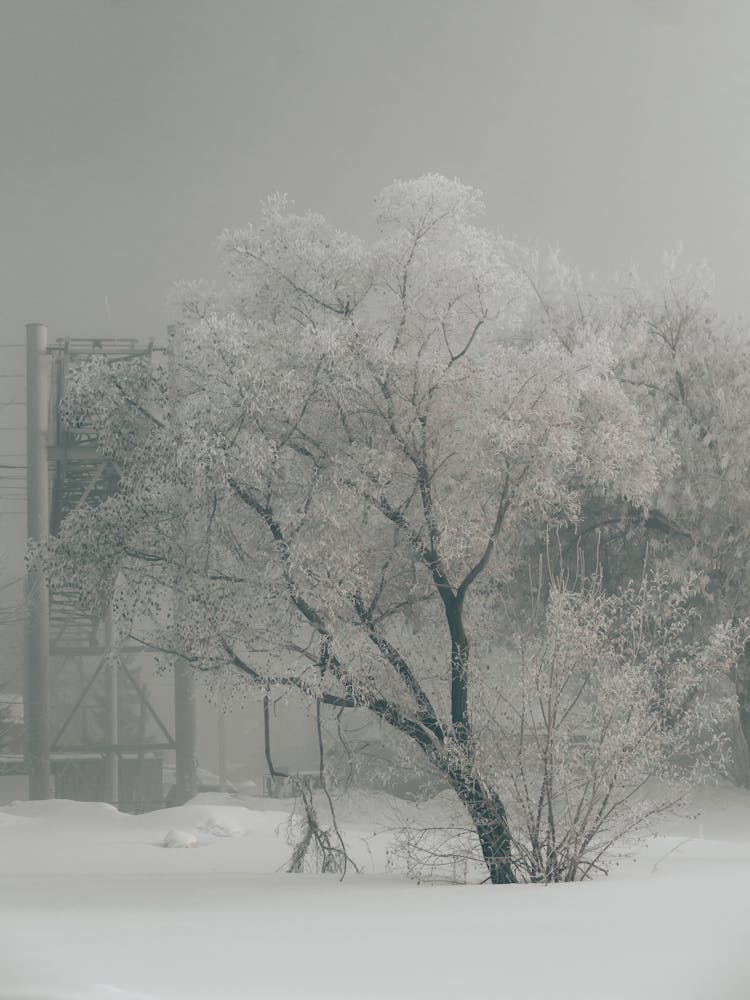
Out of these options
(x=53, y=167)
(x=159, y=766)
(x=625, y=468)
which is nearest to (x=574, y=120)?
(x=53, y=167)

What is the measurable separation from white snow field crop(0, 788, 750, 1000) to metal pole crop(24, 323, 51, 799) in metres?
6.88

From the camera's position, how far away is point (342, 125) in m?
39.2

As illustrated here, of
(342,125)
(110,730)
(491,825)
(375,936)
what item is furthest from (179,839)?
(342,125)

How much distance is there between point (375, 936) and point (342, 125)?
117 feet

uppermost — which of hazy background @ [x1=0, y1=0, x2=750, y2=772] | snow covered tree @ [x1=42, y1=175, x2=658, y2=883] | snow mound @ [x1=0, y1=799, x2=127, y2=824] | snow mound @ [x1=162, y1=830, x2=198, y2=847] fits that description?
hazy background @ [x1=0, y1=0, x2=750, y2=772]

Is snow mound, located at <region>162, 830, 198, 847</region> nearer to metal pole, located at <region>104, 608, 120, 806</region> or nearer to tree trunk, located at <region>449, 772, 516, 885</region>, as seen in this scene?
tree trunk, located at <region>449, 772, 516, 885</region>

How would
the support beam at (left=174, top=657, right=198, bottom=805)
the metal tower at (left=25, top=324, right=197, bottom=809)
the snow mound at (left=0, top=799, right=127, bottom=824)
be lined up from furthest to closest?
the support beam at (left=174, top=657, right=198, bottom=805)
the metal tower at (left=25, top=324, right=197, bottom=809)
the snow mound at (left=0, top=799, right=127, bottom=824)

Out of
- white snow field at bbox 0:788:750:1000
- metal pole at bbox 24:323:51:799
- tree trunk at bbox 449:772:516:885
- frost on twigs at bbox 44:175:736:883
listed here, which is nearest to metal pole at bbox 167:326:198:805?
metal pole at bbox 24:323:51:799

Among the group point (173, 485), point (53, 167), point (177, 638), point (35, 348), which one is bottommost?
point (177, 638)

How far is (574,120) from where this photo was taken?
1555 inches

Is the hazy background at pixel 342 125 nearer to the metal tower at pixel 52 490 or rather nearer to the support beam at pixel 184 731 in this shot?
the metal tower at pixel 52 490

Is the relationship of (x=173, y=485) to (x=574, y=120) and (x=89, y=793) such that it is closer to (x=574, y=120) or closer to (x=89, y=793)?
(x=89, y=793)

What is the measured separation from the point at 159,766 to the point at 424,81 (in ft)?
74.9

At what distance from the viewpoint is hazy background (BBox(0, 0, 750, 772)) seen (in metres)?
36.7
